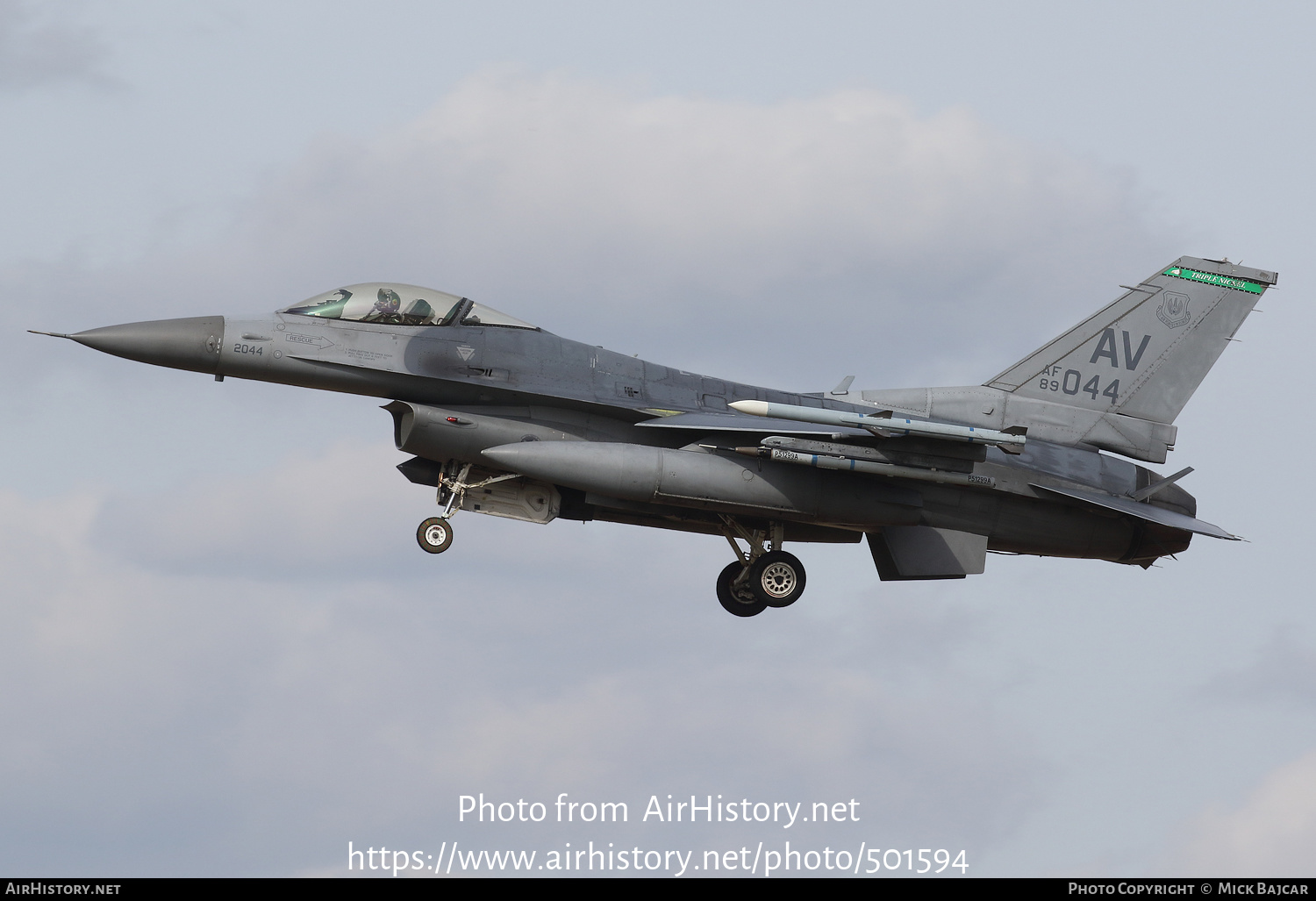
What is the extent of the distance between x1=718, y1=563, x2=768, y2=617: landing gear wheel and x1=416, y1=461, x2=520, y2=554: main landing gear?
151 inches

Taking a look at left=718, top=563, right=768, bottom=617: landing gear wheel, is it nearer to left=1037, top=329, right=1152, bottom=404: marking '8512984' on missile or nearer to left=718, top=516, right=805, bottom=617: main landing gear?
left=718, top=516, right=805, bottom=617: main landing gear

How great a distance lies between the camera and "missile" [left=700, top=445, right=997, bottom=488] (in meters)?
21.2

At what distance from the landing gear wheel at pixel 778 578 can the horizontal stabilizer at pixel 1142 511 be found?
3.52 m

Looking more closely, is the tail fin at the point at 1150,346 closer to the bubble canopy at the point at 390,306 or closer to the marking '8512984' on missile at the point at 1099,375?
the marking '8512984' on missile at the point at 1099,375

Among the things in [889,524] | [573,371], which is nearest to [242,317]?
[573,371]

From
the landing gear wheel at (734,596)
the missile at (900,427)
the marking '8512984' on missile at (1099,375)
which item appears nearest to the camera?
the missile at (900,427)

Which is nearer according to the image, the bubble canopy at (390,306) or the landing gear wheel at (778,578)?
the bubble canopy at (390,306)

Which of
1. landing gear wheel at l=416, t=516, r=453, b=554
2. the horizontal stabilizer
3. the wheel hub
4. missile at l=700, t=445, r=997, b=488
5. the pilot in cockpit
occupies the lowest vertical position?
landing gear wheel at l=416, t=516, r=453, b=554

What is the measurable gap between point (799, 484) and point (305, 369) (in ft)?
21.6

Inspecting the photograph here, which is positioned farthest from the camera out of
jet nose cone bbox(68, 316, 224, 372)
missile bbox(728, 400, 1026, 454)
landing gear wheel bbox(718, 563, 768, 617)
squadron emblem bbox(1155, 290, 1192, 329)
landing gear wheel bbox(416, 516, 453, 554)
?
squadron emblem bbox(1155, 290, 1192, 329)

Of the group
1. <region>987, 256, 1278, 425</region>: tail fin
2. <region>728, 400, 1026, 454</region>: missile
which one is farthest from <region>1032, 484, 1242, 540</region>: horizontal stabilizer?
<region>728, 400, 1026, 454</region>: missile

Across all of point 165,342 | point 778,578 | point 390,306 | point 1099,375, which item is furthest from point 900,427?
point 165,342

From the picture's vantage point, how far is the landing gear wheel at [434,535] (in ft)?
69.5

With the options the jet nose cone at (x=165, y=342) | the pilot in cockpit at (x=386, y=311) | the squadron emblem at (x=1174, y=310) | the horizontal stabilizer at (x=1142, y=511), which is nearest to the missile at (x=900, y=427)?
the horizontal stabilizer at (x=1142, y=511)
